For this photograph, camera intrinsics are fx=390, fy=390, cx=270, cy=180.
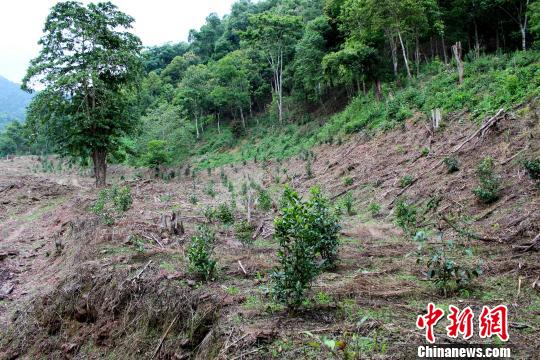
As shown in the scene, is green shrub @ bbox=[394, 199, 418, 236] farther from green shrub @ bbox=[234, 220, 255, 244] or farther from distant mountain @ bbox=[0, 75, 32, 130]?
distant mountain @ bbox=[0, 75, 32, 130]

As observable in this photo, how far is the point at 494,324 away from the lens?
383 centimetres

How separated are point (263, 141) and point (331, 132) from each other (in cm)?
1050

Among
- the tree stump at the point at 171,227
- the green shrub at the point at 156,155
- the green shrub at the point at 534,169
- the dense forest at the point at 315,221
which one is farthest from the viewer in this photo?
the green shrub at the point at 156,155

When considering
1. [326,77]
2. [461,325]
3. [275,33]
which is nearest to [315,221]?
[461,325]

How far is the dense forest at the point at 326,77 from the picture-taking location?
1845cm

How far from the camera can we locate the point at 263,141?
108 ft

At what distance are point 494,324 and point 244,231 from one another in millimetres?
6127

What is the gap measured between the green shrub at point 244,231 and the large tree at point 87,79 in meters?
11.4

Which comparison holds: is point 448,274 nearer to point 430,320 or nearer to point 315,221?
point 430,320

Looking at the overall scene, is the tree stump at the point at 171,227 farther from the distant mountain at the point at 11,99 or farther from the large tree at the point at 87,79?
the distant mountain at the point at 11,99

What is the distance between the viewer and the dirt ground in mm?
4094

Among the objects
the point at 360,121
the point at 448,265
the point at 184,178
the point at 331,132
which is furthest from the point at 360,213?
the point at 184,178

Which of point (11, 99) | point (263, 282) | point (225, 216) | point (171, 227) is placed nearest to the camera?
point (263, 282)

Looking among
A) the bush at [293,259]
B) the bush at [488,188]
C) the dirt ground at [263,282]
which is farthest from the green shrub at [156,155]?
the bush at [293,259]
